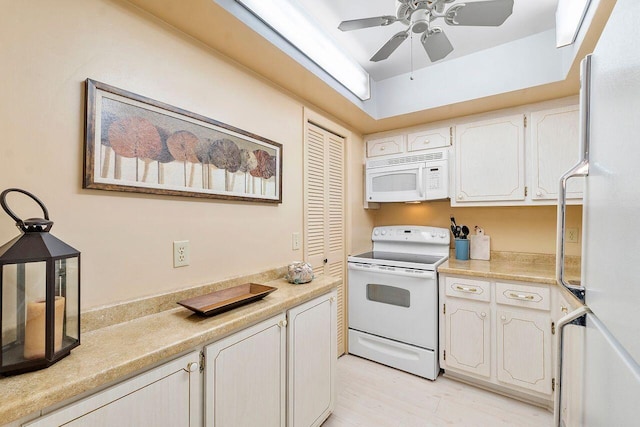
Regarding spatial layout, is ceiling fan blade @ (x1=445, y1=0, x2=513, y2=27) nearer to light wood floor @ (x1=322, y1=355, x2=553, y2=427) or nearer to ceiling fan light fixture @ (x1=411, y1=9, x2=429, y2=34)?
ceiling fan light fixture @ (x1=411, y1=9, x2=429, y2=34)

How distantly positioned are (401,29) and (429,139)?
1026 mm

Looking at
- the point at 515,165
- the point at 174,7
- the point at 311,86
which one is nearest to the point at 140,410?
the point at 174,7

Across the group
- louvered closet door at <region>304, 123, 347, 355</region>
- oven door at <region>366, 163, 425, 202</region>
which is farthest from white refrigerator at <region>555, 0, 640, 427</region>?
oven door at <region>366, 163, 425, 202</region>

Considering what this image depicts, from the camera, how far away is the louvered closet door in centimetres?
225

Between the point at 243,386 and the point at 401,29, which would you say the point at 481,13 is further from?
the point at 243,386

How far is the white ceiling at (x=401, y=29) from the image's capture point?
5.42 ft

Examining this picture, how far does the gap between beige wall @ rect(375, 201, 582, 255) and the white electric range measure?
218mm

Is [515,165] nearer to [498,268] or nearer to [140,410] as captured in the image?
[498,268]

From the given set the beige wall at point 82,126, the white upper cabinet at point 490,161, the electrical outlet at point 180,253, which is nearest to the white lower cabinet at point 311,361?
the beige wall at point 82,126

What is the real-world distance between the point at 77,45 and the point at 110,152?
0.40m

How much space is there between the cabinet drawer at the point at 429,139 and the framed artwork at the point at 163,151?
157 cm

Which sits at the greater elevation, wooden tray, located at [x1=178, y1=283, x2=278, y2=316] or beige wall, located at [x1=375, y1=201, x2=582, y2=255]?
beige wall, located at [x1=375, y1=201, x2=582, y2=255]

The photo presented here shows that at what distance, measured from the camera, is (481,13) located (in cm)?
128

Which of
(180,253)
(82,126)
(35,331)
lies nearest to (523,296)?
(180,253)
